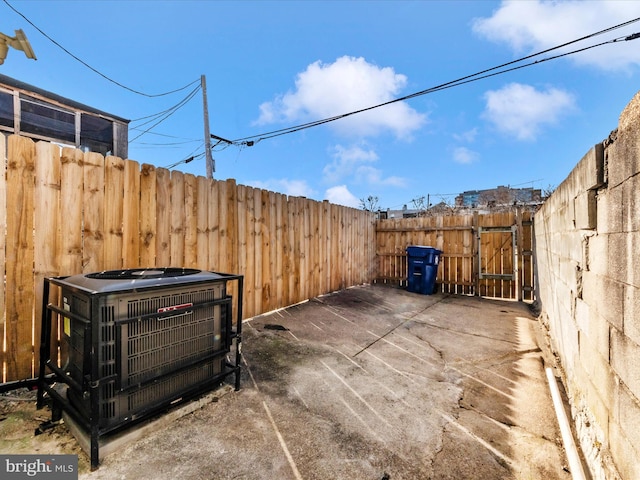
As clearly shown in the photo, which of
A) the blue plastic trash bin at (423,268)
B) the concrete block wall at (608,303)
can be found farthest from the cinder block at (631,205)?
the blue plastic trash bin at (423,268)

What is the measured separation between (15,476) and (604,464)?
3236 millimetres

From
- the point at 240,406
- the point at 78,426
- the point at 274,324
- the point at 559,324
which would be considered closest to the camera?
the point at 78,426

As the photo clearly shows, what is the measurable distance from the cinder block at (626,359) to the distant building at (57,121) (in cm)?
1142

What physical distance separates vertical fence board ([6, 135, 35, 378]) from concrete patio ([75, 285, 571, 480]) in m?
1.43

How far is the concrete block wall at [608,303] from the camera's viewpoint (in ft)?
3.82

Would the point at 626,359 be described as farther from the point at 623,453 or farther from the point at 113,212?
the point at 113,212

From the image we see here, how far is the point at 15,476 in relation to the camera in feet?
5.15

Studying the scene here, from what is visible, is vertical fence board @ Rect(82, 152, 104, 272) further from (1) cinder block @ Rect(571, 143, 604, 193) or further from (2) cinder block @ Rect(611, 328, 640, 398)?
(1) cinder block @ Rect(571, 143, 604, 193)

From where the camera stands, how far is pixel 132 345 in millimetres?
1840

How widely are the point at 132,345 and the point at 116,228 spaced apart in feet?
5.38

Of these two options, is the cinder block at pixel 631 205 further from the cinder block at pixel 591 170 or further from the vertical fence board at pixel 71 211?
the vertical fence board at pixel 71 211

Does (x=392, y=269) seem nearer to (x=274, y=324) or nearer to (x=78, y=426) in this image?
(x=274, y=324)

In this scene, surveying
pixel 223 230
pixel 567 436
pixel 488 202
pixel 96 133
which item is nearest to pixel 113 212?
pixel 223 230

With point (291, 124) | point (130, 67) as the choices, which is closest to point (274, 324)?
point (291, 124)
